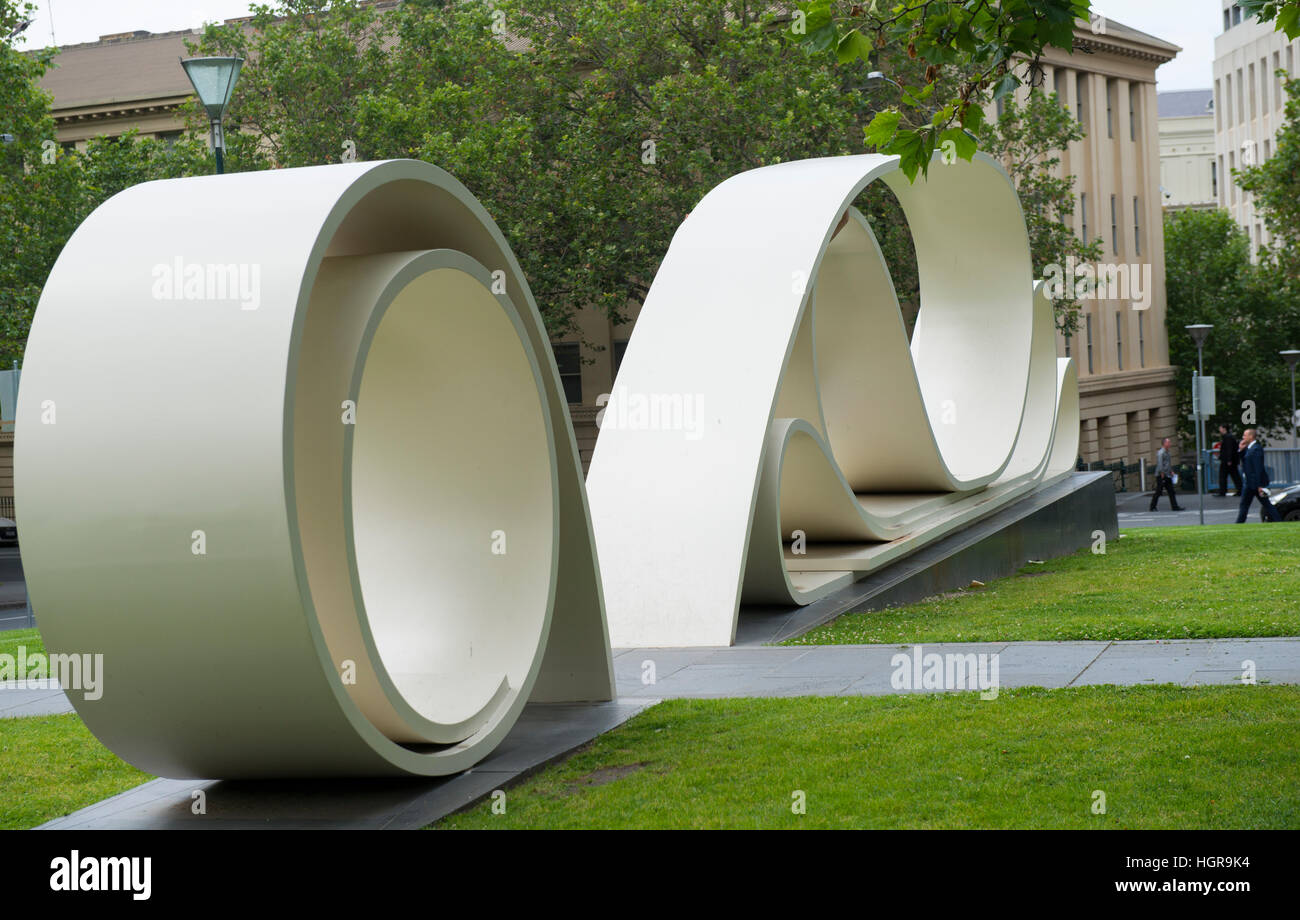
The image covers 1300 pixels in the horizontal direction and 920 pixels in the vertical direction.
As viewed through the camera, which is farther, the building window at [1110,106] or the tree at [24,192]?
the building window at [1110,106]

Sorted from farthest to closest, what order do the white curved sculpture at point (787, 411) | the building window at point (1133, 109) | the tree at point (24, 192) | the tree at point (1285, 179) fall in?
the building window at point (1133, 109)
the tree at point (1285, 179)
the tree at point (24, 192)
the white curved sculpture at point (787, 411)

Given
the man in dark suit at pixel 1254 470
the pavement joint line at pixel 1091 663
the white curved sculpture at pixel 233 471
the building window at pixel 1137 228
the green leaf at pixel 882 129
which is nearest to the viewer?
the white curved sculpture at pixel 233 471

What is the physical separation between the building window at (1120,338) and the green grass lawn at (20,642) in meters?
50.0

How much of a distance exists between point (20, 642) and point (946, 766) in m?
11.4

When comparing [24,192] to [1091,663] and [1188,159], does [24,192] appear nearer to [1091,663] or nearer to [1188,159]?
[1091,663]

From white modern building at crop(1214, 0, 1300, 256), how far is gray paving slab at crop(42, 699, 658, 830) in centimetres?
7703

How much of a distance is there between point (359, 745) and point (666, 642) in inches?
227

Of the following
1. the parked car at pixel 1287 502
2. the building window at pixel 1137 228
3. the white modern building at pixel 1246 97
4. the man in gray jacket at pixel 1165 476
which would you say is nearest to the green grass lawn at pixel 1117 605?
the parked car at pixel 1287 502

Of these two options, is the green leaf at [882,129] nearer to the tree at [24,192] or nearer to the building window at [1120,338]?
the tree at [24,192]

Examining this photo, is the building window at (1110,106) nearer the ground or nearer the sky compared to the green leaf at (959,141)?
nearer the sky

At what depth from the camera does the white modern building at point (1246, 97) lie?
78375mm

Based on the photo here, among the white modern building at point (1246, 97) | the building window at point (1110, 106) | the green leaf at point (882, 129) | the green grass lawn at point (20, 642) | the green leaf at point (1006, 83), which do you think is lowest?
the green grass lawn at point (20, 642)

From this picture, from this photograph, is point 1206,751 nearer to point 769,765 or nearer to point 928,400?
point 769,765

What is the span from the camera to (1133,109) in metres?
61.5
